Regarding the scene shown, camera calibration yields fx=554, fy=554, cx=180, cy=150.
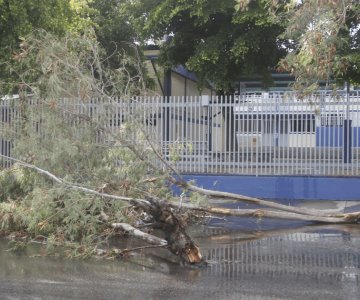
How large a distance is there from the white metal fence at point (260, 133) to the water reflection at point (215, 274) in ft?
15.0

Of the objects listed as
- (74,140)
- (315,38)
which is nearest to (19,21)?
(74,140)

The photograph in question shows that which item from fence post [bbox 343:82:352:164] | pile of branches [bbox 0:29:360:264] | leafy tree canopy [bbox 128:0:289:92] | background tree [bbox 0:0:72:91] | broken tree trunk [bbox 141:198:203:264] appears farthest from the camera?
leafy tree canopy [bbox 128:0:289:92]

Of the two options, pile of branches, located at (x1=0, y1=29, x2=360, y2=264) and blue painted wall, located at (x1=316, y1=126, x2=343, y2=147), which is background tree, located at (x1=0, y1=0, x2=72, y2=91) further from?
blue painted wall, located at (x1=316, y1=126, x2=343, y2=147)

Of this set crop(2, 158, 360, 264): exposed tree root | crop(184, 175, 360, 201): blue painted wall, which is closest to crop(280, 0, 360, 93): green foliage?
crop(2, 158, 360, 264): exposed tree root

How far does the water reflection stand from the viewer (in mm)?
5922

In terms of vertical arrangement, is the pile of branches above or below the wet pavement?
above

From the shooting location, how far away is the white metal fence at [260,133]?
1300cm

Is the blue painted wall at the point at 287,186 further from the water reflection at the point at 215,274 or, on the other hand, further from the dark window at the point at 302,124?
→ the water reflection at the point at 215,274

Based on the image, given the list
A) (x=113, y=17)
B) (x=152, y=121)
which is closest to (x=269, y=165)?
(x=152, y=121)

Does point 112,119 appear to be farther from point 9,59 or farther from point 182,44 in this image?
point 182,44

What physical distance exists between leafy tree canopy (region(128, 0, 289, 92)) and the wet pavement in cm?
1013

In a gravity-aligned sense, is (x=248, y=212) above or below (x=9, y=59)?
below

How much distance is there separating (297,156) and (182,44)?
8.31 metres

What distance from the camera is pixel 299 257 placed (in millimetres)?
7652
